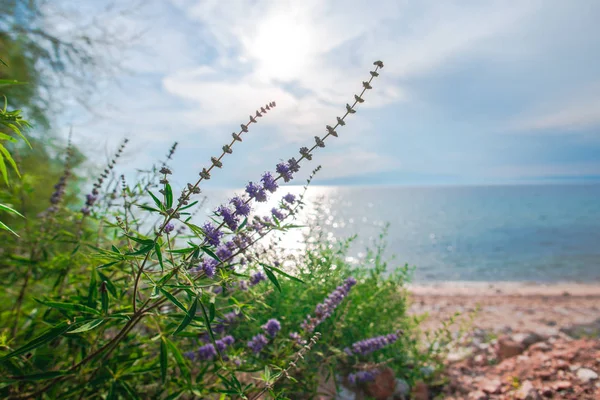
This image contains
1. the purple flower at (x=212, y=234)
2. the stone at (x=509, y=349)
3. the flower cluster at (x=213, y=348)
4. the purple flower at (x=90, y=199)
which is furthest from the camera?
the stone at (x=509, y=349)

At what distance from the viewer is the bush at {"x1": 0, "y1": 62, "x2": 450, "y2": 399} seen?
1777 mm

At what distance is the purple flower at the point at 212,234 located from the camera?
1695 millimetres

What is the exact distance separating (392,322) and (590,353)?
2.66 metres

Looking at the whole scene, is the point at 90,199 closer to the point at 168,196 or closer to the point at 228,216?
the point at 168,196

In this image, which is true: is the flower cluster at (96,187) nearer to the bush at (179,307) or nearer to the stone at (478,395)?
the bush at (179,307)

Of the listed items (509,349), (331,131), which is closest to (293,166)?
(331,131)

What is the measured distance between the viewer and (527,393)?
12.6 ft

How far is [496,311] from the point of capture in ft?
44.0

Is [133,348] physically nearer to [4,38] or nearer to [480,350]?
[480,350]

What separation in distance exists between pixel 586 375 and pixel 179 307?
483 cm

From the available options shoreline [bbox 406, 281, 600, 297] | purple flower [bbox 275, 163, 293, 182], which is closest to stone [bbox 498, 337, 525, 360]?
purple flower [bbox 275, 163, 293, 182]

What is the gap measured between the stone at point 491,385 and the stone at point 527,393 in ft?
0.86

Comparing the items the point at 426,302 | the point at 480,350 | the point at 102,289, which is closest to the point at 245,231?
the point at 102,289

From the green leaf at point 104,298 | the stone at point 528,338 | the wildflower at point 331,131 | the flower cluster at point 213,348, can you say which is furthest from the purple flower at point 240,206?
the stone at point 528,338
